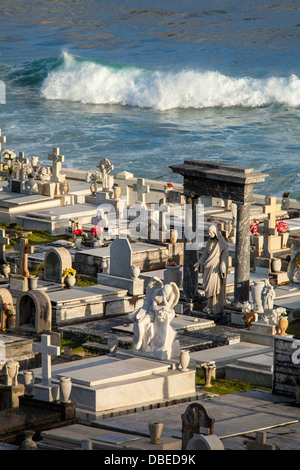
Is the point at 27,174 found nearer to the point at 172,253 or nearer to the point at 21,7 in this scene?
the point at 172,253

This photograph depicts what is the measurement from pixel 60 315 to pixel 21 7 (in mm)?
86663

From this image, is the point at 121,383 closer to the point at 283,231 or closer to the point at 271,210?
the point at 283,231

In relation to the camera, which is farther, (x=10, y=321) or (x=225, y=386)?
(x=10, y=321)

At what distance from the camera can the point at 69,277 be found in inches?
877

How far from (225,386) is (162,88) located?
55.4 m

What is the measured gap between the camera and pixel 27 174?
31672 millimetres

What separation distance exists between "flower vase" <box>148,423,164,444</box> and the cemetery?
0.02 m

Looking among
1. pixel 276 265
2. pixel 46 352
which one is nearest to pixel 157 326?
pixel 46 352

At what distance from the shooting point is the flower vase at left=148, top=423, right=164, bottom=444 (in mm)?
13266

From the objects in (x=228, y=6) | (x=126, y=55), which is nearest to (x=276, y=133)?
(x=126, y=55)

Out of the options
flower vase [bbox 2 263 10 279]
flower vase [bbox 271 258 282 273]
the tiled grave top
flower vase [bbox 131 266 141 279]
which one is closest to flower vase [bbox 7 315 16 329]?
flower vase [bbox 131 266 141 279]

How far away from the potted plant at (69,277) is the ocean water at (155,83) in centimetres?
2264

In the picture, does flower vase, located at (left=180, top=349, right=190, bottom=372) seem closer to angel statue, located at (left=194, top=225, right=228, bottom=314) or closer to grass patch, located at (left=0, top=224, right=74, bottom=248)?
angel statue, located at (left=194, top=225, right=228, bottom=314)

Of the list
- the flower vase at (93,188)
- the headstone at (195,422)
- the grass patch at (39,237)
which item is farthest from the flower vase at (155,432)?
the flower vase at (93,188)
